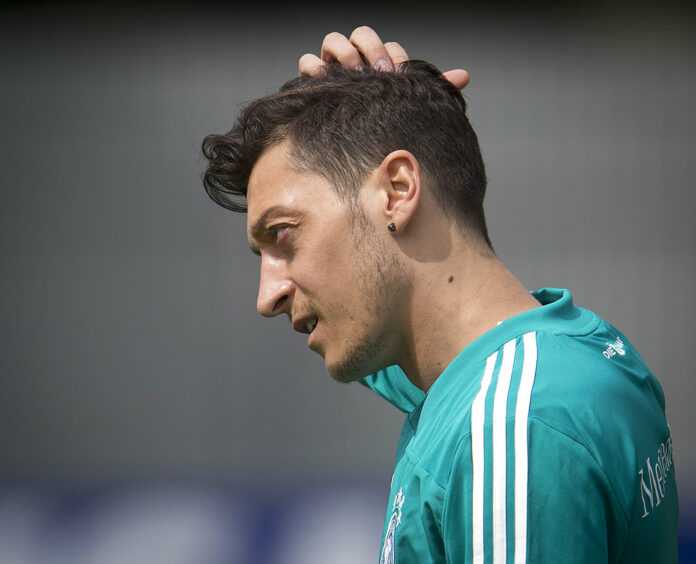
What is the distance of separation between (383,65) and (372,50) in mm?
47

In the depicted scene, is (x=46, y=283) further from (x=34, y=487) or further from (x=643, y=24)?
(x=643, y=24)

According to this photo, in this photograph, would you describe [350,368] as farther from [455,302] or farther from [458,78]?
[458,78]

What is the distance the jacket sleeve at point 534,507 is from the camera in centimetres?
82

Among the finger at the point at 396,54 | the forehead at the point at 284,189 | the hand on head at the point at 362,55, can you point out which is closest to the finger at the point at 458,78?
the hand on head at the point at 362,55

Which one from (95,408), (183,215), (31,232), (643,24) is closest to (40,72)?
(31,232)

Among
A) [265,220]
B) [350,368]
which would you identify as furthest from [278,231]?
[350,368]

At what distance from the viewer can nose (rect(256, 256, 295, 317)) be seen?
1292 mm

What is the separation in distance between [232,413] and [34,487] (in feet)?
3.88

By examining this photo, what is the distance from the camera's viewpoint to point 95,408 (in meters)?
4.19

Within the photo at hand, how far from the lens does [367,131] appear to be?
4.32ft

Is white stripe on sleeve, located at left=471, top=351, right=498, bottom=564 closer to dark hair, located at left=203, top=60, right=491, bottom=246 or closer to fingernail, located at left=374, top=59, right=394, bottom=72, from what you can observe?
dark hair, located at left=203, top=60, right=491, bottom=246

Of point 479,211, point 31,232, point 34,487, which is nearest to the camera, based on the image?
point 479,211

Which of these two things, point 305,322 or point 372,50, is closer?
point 305,322

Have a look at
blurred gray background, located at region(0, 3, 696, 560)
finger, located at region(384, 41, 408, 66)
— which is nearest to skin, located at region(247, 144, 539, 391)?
finger, located at region(384, 41, 408, 66)
